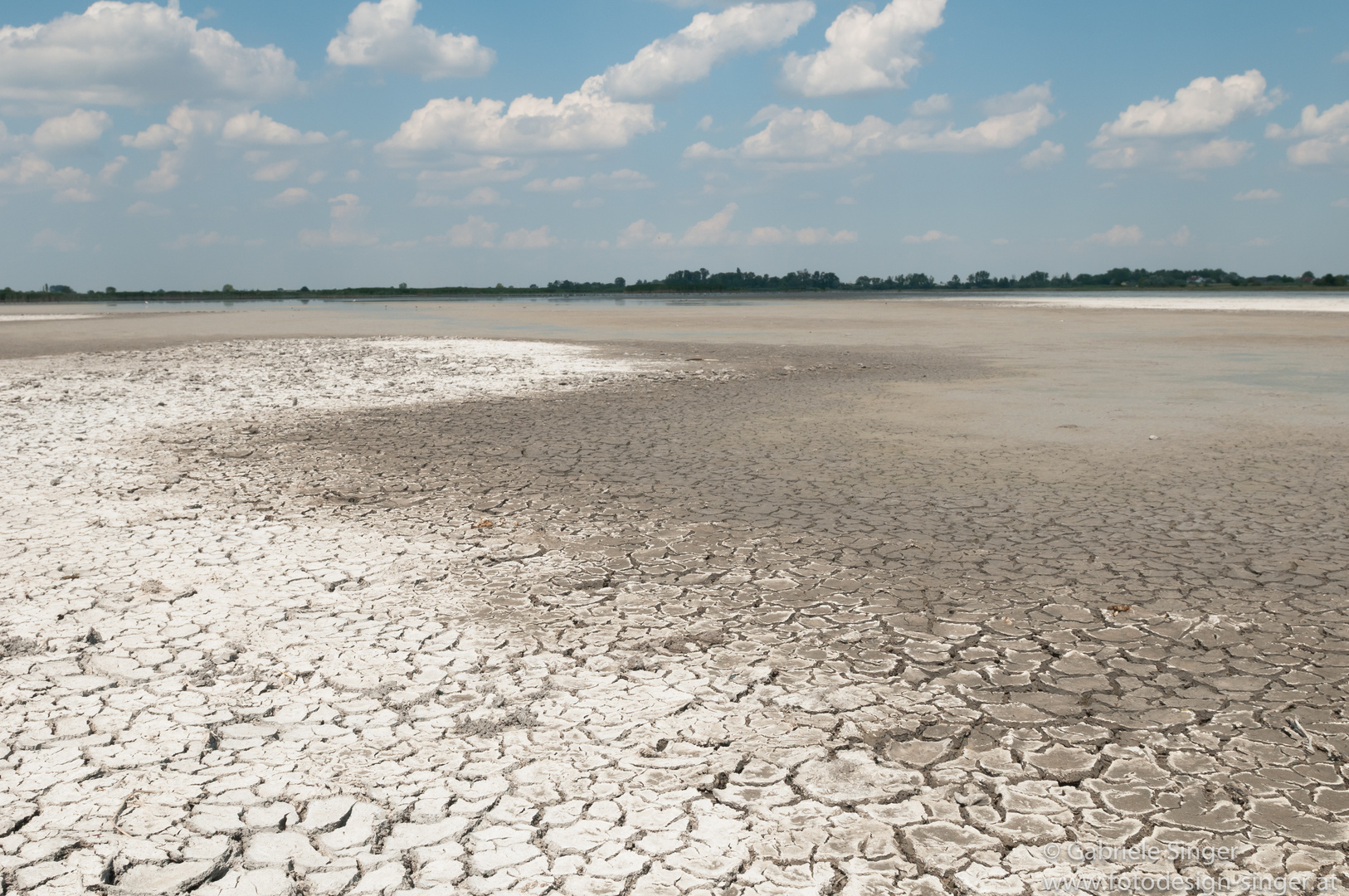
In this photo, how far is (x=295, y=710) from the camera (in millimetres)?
4012

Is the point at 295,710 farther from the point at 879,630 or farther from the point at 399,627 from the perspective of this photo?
the point at 879,630

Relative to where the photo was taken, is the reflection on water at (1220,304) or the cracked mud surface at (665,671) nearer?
the cracked mud surface at (665,671)

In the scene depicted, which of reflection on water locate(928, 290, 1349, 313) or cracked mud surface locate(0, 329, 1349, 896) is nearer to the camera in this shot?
cracked mud surface locate(0, 329, 1349, 896)

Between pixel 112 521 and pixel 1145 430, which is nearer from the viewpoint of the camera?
pixel 112 521

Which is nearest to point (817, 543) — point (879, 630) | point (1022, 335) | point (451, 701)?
point (879, 630)

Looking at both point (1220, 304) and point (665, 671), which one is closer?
point (665, 671)

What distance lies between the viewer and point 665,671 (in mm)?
4430

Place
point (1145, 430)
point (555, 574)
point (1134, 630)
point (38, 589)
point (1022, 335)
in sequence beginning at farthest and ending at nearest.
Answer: point (1022, 335)
point (1145, 430)
point (555, 574)
point (38, 589)
point (1134, 630)

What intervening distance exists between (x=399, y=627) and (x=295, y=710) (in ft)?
3.36

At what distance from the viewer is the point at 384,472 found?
907cm

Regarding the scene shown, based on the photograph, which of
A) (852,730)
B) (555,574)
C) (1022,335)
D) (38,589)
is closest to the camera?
(852,730)

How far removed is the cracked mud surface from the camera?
308 cm

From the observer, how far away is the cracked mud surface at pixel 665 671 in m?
3.08

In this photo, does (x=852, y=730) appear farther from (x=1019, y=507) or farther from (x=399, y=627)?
(x=1019, y=507)
